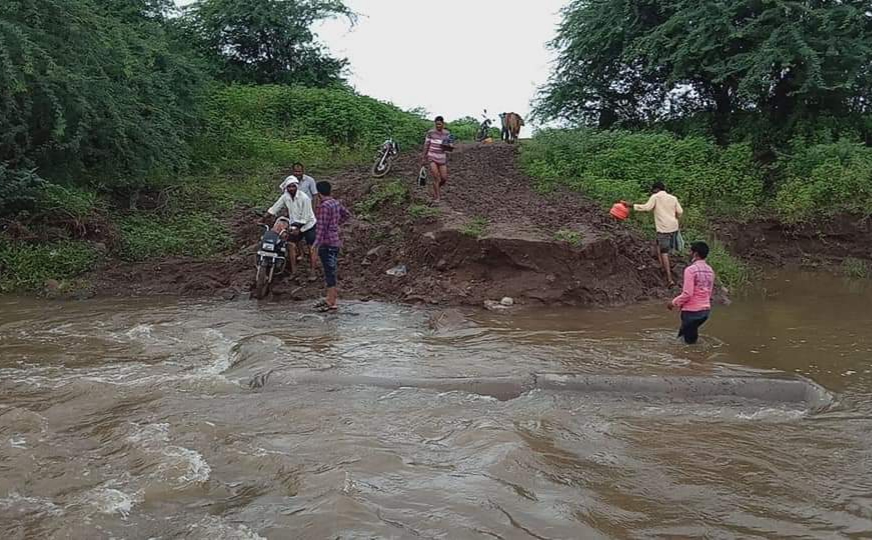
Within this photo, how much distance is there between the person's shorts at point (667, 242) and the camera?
1179 centimetres

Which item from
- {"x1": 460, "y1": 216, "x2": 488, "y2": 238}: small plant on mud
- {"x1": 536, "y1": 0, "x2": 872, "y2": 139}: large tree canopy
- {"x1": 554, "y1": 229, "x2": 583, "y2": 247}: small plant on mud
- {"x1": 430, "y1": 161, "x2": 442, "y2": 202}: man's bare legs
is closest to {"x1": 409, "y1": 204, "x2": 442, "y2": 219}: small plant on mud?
{"x1": 430, "y1": 161, "x2": 442, "y2": 202}: man's bare legs

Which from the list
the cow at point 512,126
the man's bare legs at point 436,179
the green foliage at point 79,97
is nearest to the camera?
the green foliage at point 79,97

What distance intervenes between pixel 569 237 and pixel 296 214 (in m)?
3.99

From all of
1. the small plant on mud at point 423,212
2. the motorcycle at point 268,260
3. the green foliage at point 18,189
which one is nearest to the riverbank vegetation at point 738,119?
the small plant on mud at point 423,212

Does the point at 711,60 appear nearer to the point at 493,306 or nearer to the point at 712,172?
the point at 712,172

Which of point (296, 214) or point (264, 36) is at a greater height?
point (264, 36)

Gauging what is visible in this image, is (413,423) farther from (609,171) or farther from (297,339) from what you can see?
(609,171)

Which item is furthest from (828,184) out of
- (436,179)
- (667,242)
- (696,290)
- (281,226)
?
(281,226)

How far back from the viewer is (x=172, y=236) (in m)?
13.7

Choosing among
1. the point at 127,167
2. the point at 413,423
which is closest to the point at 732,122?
the point at 127,167

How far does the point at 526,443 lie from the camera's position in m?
5.89

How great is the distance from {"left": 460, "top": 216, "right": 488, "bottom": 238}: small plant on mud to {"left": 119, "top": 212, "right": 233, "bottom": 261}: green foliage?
4.36 m

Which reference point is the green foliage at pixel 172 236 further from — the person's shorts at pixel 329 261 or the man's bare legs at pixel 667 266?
the man's bare legs at pixel 667 266

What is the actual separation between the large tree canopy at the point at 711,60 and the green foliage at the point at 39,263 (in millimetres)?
13856
